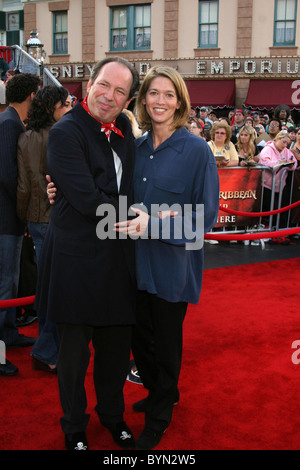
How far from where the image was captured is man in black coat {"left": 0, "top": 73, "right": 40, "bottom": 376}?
3533mm

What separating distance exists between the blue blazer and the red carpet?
3.47 ft

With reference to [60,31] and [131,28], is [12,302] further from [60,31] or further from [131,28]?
[60,31]

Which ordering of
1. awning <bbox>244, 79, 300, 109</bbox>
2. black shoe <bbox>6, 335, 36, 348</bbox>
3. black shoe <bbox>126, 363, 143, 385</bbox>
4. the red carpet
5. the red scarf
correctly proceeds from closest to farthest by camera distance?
the red scarf
the red carpet
black shoe <bbox>126, 363, 143, 385</bbox>
black shoe <bbox>6, 335, 36, 348</bbox>
awning <bbox>244, 79, 300, 109</bbox>

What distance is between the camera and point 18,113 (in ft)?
12.0

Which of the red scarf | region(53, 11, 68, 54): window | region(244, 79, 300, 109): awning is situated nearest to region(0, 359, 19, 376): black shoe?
the red scarf

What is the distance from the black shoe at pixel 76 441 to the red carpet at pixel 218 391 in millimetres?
94

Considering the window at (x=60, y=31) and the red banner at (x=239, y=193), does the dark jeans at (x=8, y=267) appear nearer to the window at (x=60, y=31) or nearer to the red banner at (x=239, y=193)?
the red banner at (x=239, y=193)

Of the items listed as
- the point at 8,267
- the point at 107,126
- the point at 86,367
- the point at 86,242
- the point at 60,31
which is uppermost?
the point at 60,31

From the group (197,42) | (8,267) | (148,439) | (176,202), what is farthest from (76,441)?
(197,42)

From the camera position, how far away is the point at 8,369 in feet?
11.6

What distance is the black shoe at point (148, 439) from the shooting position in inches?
105

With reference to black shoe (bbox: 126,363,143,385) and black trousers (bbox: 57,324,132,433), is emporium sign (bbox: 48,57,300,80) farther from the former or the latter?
black trousers (bbox: 57,324,132,433)

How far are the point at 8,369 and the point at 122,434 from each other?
3.88 feet

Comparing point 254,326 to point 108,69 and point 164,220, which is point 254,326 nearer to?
point 164,220
